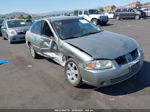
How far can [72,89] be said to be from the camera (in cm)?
390

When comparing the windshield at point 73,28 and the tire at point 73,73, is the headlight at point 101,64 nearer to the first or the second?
the tire at point 73,73

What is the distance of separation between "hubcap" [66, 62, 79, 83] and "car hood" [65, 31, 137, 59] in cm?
50

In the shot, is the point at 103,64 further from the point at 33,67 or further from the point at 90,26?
the point at 33,67

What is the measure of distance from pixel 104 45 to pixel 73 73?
1002 millimetres

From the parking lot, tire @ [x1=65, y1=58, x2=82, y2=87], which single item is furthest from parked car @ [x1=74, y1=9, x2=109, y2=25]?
tire @ [x1=65, y1=58, x2=82, y2=87]

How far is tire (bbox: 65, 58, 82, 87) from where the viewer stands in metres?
3.76

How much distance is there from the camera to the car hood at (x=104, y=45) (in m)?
3.46

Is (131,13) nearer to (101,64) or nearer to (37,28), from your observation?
(37,28)

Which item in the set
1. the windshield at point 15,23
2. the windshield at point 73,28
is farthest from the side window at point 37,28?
the windshield at point 15,23

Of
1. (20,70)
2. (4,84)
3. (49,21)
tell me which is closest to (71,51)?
(49,21)

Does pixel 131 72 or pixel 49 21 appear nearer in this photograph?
pixel 131 72

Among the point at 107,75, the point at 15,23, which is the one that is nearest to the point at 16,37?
the point at 15,23

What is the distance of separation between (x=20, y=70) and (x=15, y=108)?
2395mm

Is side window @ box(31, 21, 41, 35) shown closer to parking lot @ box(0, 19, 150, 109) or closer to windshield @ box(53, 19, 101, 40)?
windshield @ box(53, 19, 101, 40)
